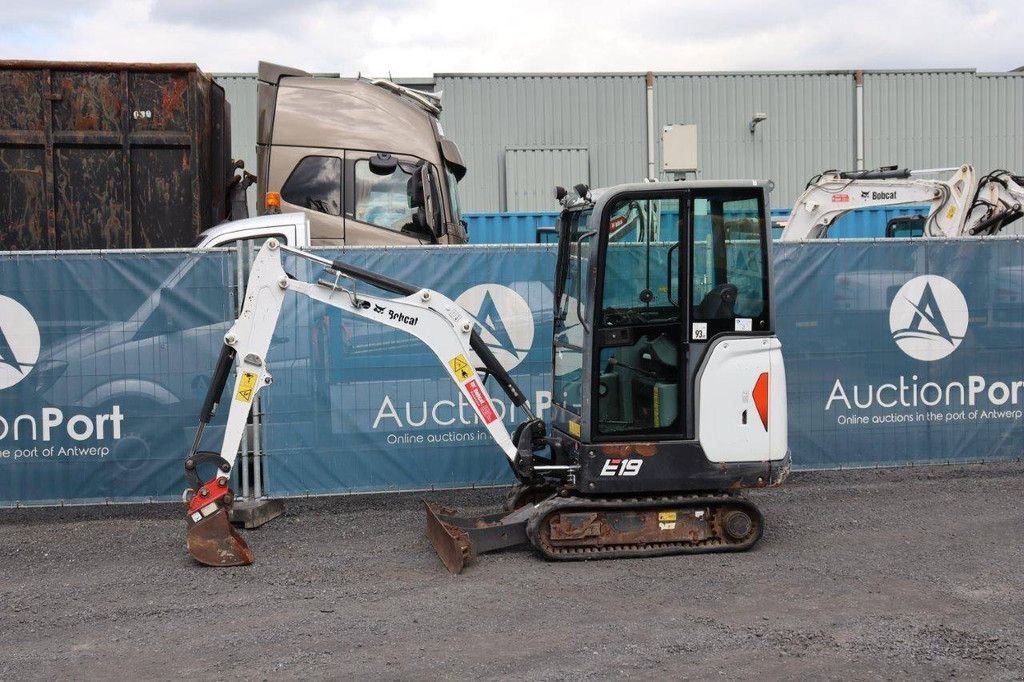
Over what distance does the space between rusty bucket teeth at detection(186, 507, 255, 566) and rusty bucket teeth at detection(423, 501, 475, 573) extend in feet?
4.20

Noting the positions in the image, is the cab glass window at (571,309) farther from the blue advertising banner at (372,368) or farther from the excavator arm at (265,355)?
the blue advertising banner at (372,368)

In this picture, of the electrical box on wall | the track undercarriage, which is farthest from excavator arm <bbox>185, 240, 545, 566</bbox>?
the electrical box on wall

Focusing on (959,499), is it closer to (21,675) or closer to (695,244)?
(695,244)

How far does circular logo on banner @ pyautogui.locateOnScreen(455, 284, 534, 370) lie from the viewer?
9.19 metres

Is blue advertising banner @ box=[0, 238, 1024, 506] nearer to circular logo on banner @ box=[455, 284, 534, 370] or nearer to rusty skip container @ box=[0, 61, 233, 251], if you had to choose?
circular logo on banner @ box=[455, 284, 534, 370]

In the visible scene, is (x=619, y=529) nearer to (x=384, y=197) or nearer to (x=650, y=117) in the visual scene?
(x=384, y=197)

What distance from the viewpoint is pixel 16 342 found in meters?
8.75

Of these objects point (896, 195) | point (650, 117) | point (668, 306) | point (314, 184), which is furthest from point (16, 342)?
point (650, 117)

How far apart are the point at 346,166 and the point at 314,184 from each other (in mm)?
382

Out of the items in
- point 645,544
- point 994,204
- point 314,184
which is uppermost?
point 314,184

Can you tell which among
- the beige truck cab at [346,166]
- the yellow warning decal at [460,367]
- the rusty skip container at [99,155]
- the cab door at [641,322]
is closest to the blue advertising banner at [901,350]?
the cab door at [641,322]

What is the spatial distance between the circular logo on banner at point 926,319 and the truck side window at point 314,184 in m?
5.60

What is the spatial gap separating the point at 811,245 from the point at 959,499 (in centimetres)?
249

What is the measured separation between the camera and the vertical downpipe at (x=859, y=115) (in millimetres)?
26484
